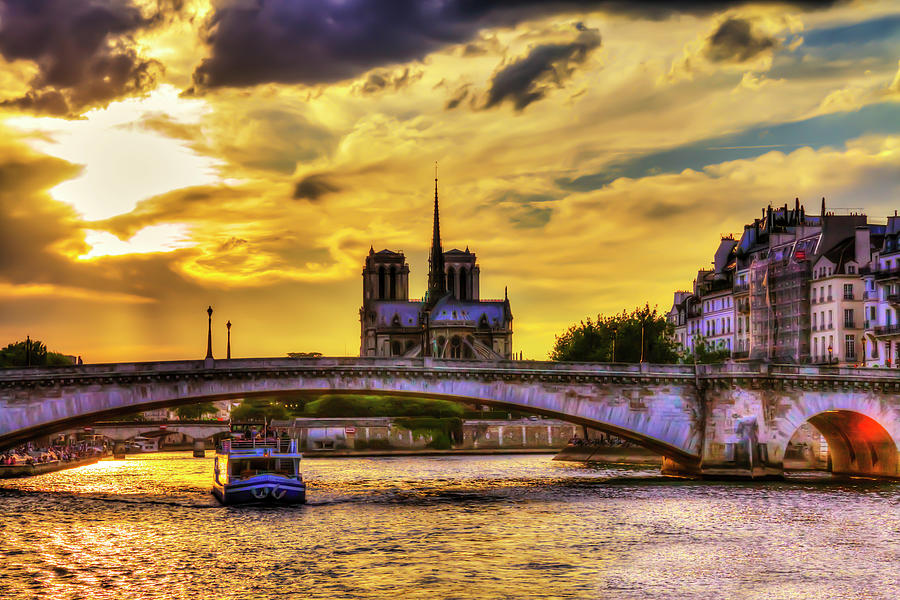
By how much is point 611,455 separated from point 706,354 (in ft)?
83.4

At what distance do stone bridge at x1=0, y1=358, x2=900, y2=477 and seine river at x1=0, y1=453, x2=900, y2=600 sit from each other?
412 cm

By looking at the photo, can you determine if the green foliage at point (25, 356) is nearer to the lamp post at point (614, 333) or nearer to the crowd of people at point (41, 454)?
the crowd of people at point (41, 454)

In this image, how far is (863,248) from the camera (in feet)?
384

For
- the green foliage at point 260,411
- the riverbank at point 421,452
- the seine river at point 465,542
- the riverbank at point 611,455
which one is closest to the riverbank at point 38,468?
the seine river at point 465,542

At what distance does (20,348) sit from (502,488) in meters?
101

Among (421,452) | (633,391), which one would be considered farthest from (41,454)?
(633,391)

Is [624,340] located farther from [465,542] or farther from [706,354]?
[465,542]

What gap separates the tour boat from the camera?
68625mm

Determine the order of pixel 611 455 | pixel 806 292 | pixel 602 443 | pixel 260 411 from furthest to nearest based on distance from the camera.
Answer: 1. pixel 260 411
2. pixel 602 443
3. pixel 806 292
4. pixel 611 455

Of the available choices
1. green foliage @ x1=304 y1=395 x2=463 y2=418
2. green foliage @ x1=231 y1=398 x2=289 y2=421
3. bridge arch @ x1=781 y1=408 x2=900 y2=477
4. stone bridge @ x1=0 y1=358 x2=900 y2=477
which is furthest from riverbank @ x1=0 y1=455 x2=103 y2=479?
bridge arch @ x1=781 y1=408 x2=900 y2=477

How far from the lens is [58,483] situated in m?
89.8

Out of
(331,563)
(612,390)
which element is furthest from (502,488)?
(331,563)

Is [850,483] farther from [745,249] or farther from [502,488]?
[745,249]

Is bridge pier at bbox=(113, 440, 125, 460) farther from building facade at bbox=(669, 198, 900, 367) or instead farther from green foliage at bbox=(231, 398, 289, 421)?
building facade at bbox=(669, 198, 900, 367)
